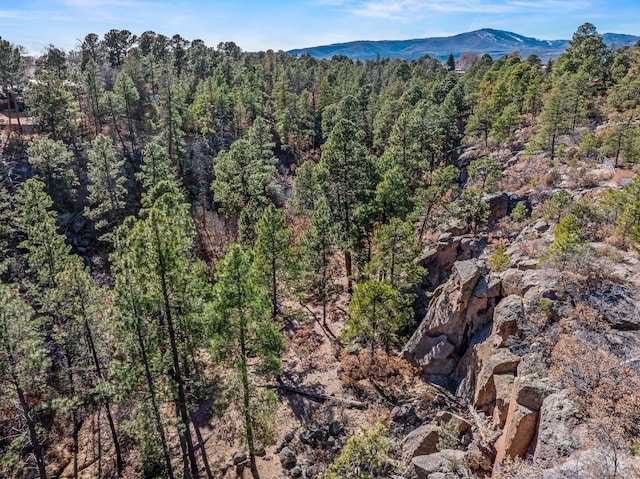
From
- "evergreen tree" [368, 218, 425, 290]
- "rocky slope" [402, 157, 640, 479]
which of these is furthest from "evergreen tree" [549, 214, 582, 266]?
"evergreen tree" [368, 218, 425, 290]

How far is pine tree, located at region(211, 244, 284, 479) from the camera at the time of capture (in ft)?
57.2

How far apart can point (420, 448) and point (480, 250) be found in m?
15.5

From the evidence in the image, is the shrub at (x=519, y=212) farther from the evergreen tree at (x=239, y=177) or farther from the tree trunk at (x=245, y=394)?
the tree trunk at (x=245, y=394)

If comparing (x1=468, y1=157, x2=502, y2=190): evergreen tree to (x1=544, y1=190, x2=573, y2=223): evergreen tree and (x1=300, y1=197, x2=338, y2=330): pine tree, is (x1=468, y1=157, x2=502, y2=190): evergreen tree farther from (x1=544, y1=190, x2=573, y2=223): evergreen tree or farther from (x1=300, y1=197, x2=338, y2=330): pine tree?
(x1=300, y1=197, x2=338, y2=330): pine tree

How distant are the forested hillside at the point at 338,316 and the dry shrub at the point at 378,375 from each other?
4.6 inches

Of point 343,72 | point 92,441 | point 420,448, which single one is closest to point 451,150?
point 343,72

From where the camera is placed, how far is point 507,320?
1752cm

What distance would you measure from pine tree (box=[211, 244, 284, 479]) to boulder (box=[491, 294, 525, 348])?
10.1 m

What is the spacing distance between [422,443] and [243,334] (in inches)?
345

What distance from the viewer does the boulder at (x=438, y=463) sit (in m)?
13.6

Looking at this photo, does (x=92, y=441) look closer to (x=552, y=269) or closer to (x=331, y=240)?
(x=331, y=240)

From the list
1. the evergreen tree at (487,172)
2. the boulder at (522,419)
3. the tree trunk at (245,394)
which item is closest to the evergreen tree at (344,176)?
the evergreen tree at (487,172)

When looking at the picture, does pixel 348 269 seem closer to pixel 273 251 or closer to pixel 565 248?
pixel 273 251

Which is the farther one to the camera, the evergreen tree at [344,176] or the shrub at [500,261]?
the evergreen tree at [344,176]
